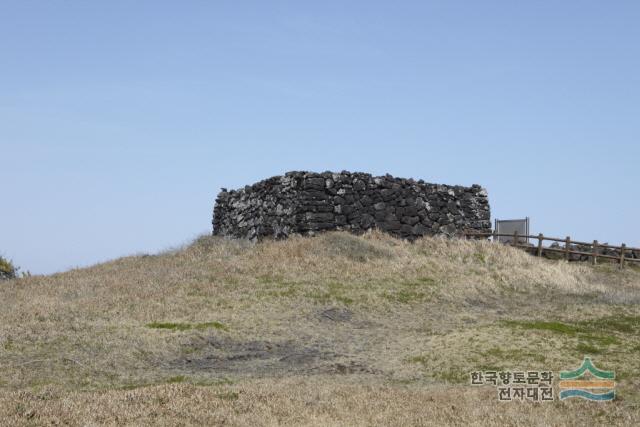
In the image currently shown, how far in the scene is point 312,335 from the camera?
62.7ft

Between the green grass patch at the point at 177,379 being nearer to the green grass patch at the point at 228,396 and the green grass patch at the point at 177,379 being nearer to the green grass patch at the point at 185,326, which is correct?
the green grass patch at the point at 228,396

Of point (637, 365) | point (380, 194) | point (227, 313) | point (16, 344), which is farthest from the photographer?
point (380, 194)

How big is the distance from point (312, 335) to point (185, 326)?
135 inches

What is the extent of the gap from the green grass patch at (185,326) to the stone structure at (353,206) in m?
13.5

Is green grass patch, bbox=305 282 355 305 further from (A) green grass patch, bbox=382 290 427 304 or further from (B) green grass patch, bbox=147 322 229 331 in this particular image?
(B) green grass patch, bbox=147 322 229 331

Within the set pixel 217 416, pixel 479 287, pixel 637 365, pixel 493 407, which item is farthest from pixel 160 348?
pixel 479 287

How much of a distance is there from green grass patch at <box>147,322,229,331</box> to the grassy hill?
0.18 ft

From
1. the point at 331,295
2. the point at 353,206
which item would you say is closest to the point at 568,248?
the point at 353,206

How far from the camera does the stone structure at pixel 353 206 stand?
33.2m

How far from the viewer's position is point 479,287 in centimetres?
2666

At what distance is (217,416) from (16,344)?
8695mm

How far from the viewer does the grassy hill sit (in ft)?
37.4

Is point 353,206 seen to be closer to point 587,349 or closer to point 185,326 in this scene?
point 185,326

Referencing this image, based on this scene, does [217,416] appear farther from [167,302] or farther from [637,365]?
[167,302]
